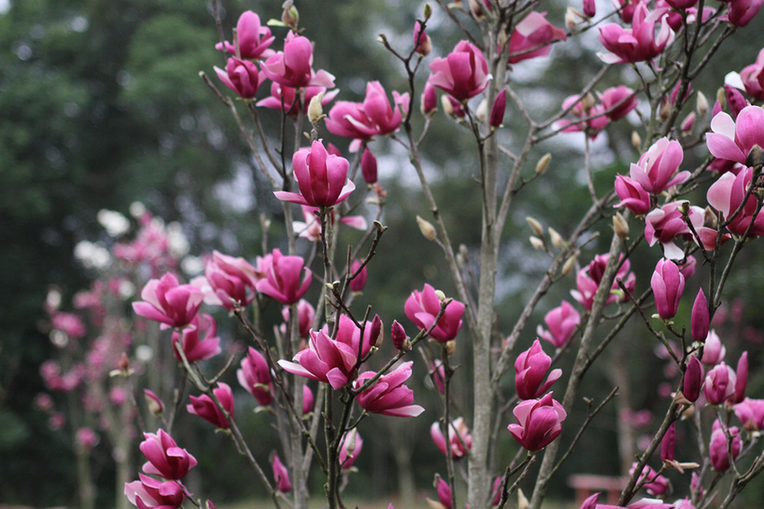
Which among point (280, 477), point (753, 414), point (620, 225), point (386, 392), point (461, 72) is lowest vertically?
point (280, 477)

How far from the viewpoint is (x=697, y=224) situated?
0.78 metres

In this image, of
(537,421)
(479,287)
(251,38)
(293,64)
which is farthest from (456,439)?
(251,38)

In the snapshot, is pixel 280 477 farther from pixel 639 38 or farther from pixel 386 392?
pixel 639 38

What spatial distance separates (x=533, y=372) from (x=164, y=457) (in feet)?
1.75

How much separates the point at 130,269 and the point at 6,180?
4.74m

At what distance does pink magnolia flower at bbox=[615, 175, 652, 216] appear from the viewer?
0.80 meters

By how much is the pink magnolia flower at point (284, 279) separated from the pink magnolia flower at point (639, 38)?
0.66 meters

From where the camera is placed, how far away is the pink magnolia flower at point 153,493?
0.76 m

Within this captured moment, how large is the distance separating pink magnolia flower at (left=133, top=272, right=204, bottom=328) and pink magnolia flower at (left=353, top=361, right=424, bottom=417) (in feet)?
1.38

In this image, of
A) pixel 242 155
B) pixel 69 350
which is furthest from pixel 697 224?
pixel 242 155

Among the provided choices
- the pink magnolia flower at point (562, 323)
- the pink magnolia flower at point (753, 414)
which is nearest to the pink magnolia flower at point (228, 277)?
the pink magnolia flower at point (562, 323)

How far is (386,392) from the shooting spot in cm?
64

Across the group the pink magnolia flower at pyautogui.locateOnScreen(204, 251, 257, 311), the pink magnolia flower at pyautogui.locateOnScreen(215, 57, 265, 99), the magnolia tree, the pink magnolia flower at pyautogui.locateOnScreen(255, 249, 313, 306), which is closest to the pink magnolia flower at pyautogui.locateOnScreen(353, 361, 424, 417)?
the magnolia tree

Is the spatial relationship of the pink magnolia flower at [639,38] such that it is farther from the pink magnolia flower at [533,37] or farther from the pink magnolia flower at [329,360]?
the pink magnolia flower at [329,360]
